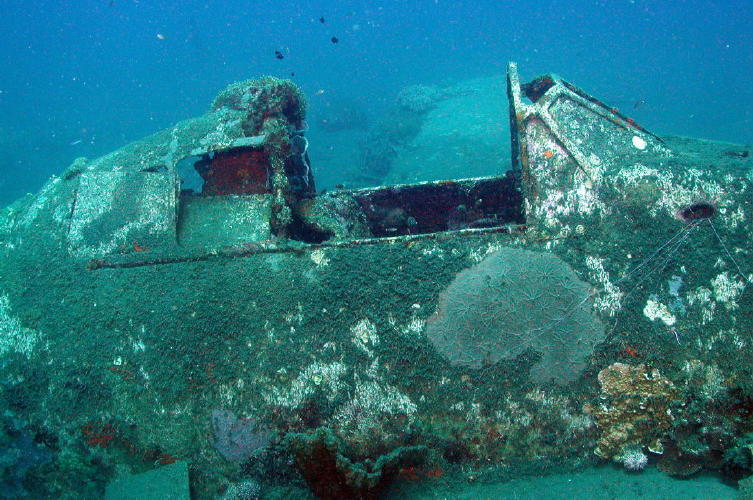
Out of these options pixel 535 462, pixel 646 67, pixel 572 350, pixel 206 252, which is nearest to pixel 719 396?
pixel 572 350

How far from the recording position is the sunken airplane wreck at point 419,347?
2.49 m

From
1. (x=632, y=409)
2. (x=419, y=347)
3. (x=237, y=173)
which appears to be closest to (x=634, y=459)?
(x=632, y=409)

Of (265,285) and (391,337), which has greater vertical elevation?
(265,285)

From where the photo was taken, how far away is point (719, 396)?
2.44m

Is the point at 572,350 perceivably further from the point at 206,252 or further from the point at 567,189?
the point at 206,252

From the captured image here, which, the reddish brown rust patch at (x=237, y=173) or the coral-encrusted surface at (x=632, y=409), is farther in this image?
the reddish brown rust patch at (x=237, y=173)

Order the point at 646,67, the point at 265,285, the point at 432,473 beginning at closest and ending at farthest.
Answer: the point at 432,473 < the point at 265,285 < the point at 646,67

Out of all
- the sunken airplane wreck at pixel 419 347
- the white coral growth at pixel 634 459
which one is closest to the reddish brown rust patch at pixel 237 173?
the sunken airplane wreck at pixel 419 347

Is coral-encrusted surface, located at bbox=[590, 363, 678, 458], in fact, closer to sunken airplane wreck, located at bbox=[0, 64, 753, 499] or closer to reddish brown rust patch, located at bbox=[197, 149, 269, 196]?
sunken airplane wreck, located at bbox=[0, 64, 753, 499]

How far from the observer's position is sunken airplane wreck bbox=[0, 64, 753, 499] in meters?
2.49

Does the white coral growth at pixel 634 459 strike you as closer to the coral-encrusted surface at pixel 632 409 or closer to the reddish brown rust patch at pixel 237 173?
the coral-encrusted surface at pixel 632 409

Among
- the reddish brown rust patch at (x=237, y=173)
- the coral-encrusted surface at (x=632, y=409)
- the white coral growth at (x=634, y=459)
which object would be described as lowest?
the white coral growth at (x=634, y=459)

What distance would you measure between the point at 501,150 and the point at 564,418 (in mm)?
12642

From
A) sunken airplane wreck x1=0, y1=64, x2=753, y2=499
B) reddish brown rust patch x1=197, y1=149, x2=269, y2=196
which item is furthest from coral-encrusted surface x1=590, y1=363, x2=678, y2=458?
reddish brown rust patch x1=197, y1=149, x2=269, y2=196
